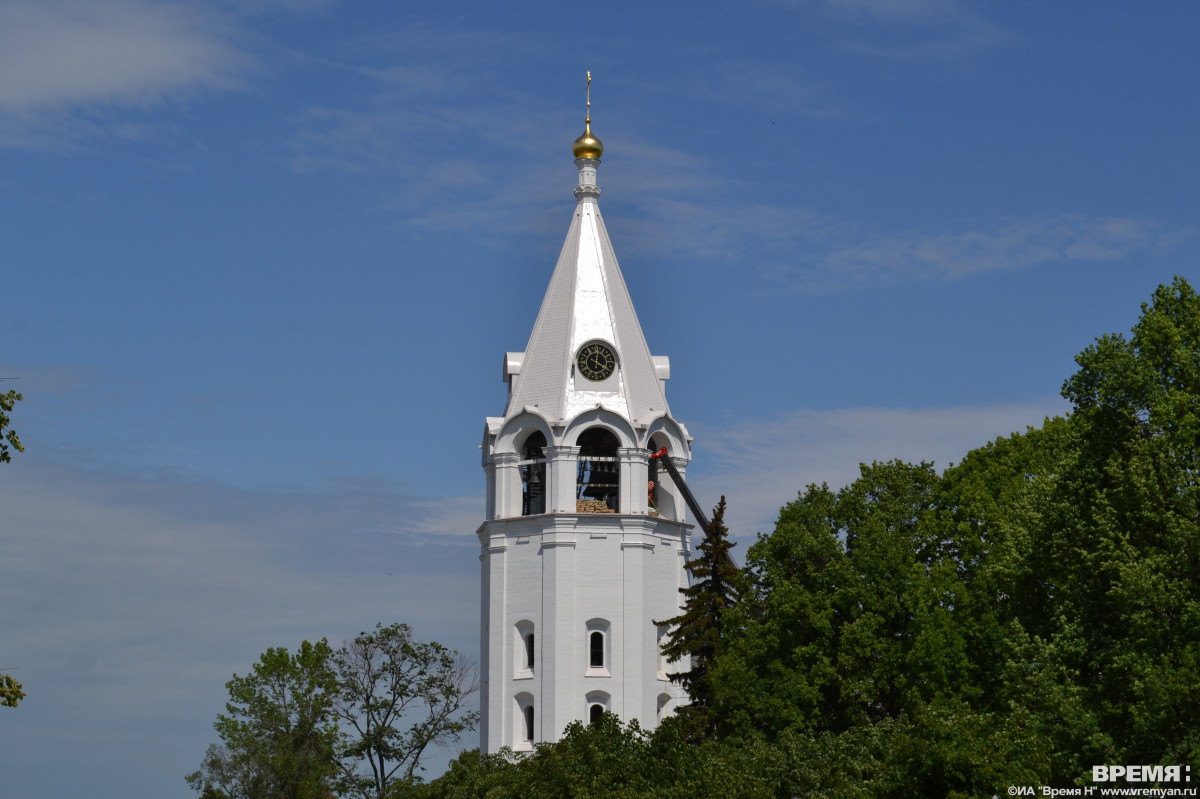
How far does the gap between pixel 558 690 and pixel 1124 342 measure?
101 feet

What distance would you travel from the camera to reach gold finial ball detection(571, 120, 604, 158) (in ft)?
228

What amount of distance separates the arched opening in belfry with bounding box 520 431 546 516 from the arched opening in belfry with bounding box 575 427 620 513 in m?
1.32

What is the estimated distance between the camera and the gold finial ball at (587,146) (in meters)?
Answer: 69.4

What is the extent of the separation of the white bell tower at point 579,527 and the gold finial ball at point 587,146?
3.97m

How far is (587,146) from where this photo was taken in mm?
69438

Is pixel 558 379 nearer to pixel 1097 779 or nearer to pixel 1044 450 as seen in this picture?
pixel 1044 450

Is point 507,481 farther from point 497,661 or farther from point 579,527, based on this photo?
point 497,661

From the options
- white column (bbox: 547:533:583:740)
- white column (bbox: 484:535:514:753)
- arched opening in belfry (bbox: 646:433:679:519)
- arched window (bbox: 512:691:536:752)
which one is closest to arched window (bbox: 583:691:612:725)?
white column (bbox: 547:533:583:740)

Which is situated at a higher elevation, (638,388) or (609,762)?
(638,388)

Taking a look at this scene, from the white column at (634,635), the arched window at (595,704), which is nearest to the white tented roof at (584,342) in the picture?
the white column at (634,635)

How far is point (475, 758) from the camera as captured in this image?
53125 mm

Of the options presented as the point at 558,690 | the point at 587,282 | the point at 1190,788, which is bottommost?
the point at 1190,788

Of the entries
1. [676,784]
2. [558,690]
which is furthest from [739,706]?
[558,690]

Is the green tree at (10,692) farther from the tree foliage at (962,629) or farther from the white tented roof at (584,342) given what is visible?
the white tented roof at (584,342)
